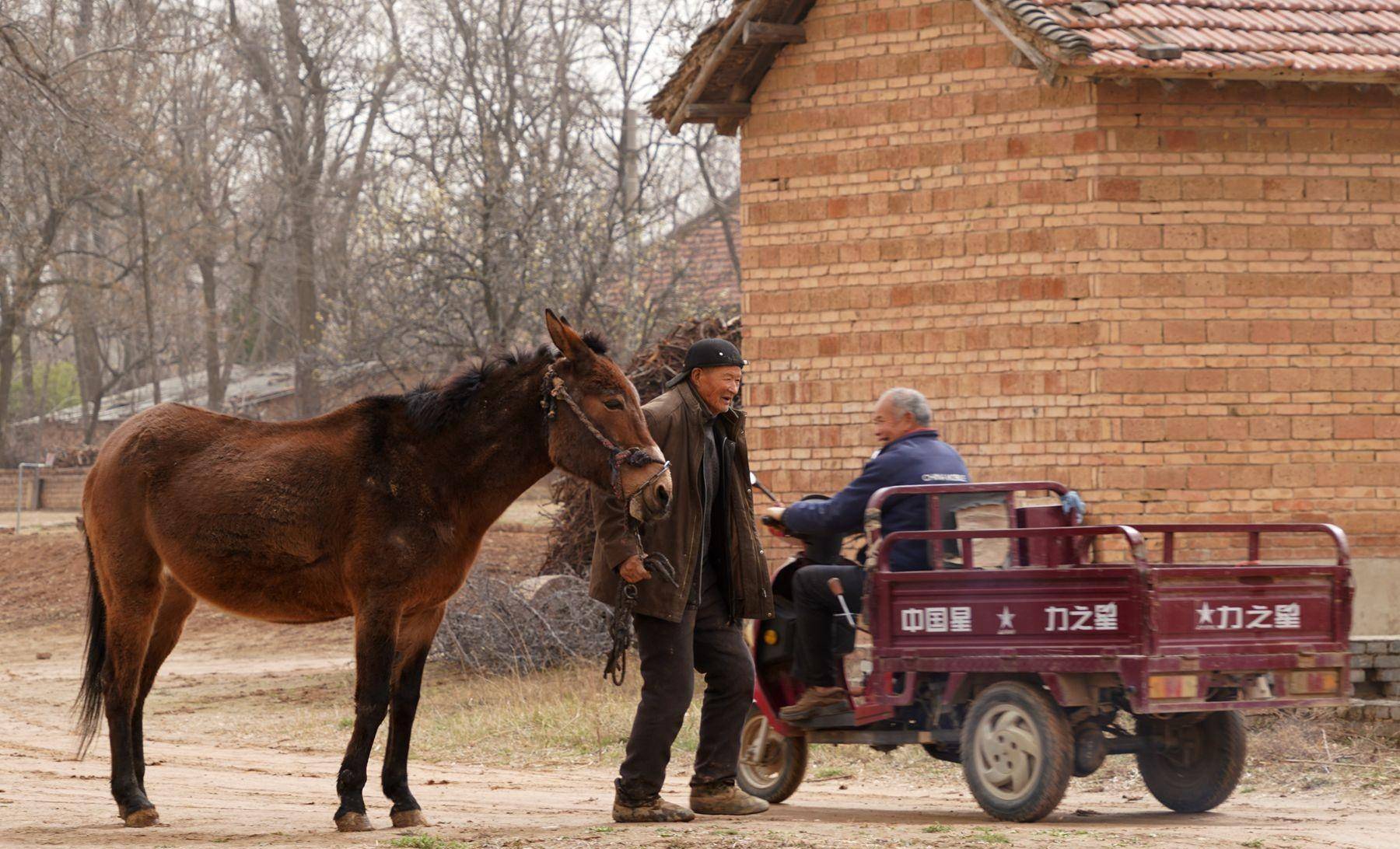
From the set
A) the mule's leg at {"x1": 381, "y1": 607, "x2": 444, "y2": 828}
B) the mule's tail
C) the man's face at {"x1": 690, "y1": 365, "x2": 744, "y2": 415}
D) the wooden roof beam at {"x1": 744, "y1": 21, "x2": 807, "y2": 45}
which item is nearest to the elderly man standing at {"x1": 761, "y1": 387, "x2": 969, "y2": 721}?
the man's face at {"x1": 690, "y1": 365, "x2": 744, "y2": 415}

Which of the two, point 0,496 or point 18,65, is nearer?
point 18,65

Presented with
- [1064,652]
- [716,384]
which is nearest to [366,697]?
[716,384]

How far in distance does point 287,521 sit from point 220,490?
0.42 metres

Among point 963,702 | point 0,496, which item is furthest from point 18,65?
point 0,496

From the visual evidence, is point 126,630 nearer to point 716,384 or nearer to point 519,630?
point 716,384

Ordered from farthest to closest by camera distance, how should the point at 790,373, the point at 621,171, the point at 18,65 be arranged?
the point at 621,171
the point at 18,65
the point at 790,373

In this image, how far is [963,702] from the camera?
329 inches

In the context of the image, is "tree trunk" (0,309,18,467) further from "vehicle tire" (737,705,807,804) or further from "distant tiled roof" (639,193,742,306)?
"vehicle tire" (737,705,807,804)

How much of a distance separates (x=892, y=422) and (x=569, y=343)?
1841 mm

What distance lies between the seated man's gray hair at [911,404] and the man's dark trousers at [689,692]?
Result: 55.6 inches

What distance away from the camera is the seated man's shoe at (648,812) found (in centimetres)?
764

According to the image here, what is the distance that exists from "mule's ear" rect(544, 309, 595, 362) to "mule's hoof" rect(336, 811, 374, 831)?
7.41 feet

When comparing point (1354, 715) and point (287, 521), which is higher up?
point (287, 521)

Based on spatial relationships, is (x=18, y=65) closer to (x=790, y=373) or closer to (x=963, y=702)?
(x=790, y=373)
